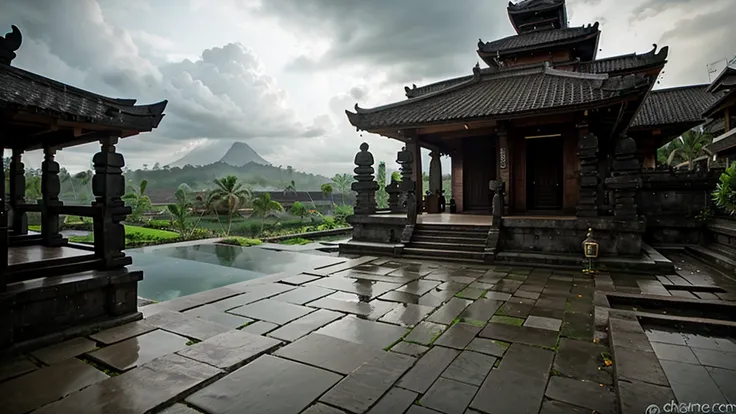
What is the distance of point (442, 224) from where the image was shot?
966 centimetres

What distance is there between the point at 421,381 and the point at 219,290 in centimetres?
404

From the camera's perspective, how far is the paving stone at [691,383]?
265cm

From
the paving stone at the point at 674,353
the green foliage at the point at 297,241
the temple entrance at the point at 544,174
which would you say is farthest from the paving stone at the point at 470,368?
the green foliage at the point at 297,241

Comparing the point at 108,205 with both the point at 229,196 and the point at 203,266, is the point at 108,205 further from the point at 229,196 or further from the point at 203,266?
the point at 229,196

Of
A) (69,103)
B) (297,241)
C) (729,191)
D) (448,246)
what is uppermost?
(69,103)

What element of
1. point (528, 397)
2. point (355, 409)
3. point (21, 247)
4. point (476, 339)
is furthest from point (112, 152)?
point (528, 397)

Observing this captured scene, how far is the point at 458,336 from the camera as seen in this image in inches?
156

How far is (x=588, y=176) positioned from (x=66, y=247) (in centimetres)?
986

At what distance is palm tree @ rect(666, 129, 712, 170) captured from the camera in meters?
23.9

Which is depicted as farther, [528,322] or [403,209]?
[403,209]

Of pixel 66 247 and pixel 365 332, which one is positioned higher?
pixel 66 247

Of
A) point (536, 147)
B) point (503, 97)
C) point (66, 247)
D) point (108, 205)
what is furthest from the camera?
point (536, 147)

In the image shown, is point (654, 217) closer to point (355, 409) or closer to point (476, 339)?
point (476, 339)

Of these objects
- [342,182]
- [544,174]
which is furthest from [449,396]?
[342,182]
